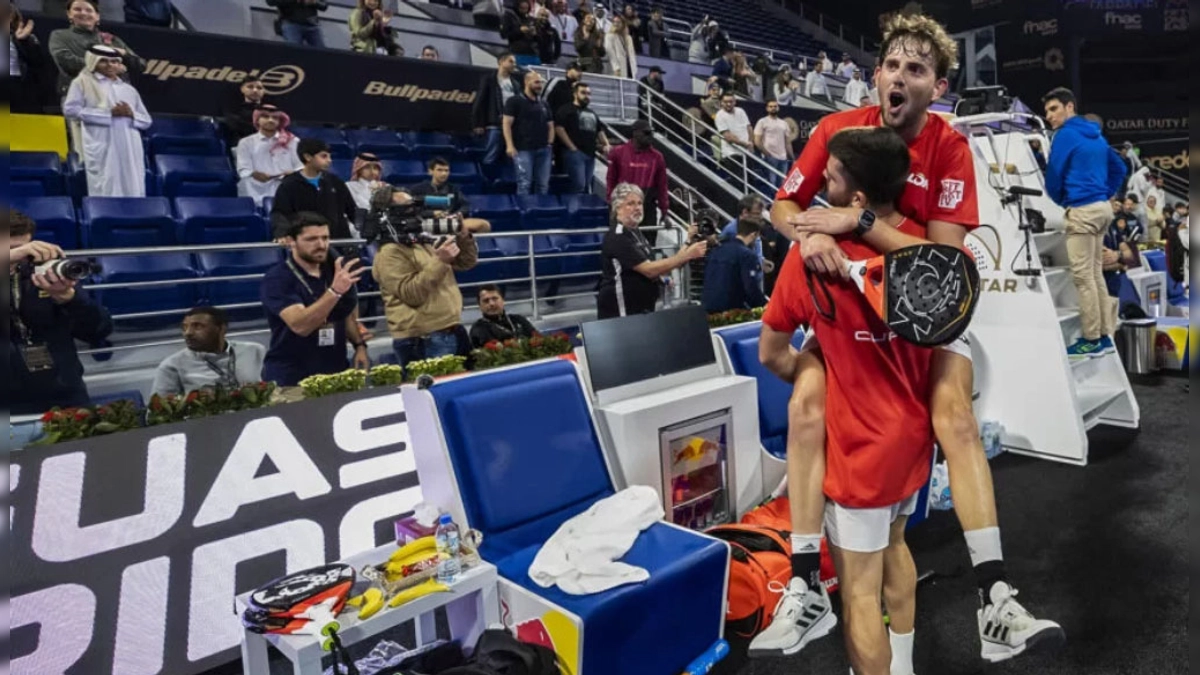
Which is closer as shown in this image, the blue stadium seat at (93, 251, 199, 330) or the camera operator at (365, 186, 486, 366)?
the camera operator at (365, 186, 486, 366)

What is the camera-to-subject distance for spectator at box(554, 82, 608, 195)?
26.6 ft

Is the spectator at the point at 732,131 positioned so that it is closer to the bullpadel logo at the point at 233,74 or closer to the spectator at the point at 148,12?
the bullpadel logo at the point at 233,74

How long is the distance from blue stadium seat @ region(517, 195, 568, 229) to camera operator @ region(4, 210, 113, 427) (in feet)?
15.0

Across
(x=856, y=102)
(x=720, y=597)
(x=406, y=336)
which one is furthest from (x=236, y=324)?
(x=856, y=102)

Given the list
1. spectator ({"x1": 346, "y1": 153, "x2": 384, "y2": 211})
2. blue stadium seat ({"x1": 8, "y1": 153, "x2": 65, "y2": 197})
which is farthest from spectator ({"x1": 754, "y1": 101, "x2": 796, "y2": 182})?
blue stadium seat ({"x1": 8, "y1": 153, "x2": 65, "y2": 197})

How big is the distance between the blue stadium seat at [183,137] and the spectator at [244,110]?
155 mm

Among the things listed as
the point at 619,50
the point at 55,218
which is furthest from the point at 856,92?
the point at 55,218

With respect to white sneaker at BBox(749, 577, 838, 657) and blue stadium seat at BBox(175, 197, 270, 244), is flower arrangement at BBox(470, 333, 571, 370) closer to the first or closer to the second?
white sneaker at BBox(749, 577, 838, 657)

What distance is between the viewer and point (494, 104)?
844 centimetres

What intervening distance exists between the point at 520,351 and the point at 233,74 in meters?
5.08

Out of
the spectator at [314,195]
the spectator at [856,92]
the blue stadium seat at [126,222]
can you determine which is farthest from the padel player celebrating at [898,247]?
the spectator at [856,92]

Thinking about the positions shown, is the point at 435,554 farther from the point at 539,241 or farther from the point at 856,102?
the point at 856,102

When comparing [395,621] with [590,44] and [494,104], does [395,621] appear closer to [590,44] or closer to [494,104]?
[494,104]

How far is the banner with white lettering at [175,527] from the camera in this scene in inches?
92.3
